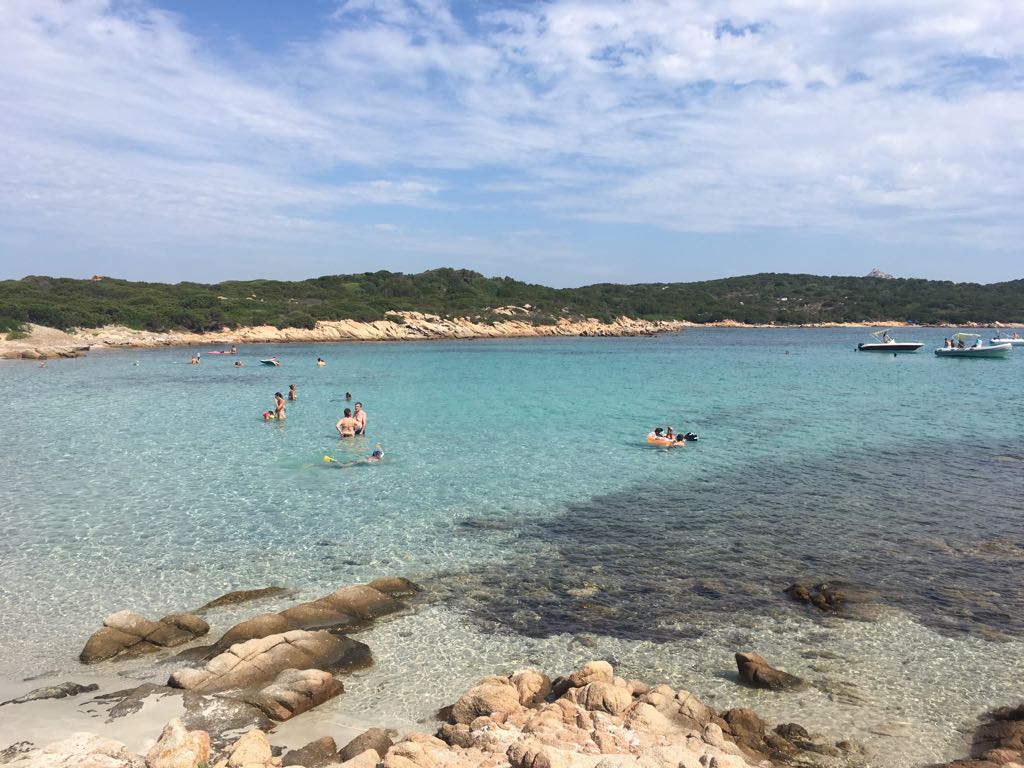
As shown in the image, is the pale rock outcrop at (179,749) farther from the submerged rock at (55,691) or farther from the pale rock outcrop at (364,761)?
the submerged rock at (55,691)

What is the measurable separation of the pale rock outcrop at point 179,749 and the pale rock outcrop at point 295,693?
98 cm

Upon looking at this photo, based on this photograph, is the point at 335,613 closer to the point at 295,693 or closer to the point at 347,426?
the point at 295,693

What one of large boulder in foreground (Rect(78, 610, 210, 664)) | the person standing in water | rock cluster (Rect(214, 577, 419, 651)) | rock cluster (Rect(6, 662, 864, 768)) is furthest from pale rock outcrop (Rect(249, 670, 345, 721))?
the person standing in water

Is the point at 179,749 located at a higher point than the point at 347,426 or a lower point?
lower

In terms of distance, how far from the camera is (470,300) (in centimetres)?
11656

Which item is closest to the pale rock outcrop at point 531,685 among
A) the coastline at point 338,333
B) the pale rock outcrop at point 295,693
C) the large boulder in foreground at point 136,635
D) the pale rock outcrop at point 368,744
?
the pale rock outcrop at point 368,744

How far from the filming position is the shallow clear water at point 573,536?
9141mm

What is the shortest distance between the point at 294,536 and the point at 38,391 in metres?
32.3

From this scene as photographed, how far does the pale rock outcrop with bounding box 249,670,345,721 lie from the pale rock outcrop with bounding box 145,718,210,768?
3.20 ft

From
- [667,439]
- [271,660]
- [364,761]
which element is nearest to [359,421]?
[667,439]

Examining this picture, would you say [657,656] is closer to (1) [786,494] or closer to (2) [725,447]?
(1) [786,494]

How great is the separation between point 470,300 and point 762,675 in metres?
110

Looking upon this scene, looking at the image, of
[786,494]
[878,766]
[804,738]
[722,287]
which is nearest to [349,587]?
[804,738]

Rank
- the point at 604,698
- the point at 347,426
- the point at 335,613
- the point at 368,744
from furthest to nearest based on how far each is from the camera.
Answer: the point at 347,426 → the point at 335,613 → the point at 604,698 → the point at 368,744
